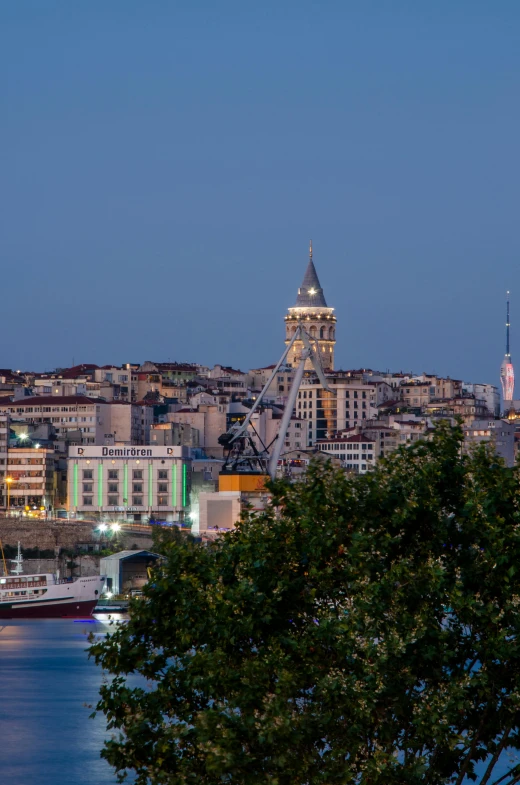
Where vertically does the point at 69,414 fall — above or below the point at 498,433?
above

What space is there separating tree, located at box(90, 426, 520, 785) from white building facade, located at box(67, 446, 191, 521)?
80.4 metres

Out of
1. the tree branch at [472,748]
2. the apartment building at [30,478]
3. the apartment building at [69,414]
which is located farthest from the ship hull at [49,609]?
the tree branch at [472,748]

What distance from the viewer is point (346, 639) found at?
572 inches

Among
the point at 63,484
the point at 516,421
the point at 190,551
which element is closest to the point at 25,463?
the point at 63,484

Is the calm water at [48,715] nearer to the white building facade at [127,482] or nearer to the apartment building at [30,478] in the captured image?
the white building facade at [127,482]

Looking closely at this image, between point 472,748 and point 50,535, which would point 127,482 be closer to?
point 50,535

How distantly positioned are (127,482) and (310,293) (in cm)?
7825

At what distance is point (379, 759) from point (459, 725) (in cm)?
133

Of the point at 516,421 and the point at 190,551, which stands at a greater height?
the point at 516,421

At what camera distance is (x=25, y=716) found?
40.0 meters

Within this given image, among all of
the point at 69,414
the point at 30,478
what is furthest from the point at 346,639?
the point at 69,414

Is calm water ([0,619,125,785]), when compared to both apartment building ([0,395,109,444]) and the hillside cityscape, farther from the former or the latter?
apartment building ([0,395,109,444])

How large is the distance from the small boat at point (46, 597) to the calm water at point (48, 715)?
8.44 meters

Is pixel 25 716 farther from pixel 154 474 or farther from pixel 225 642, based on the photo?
pixel 154 474
